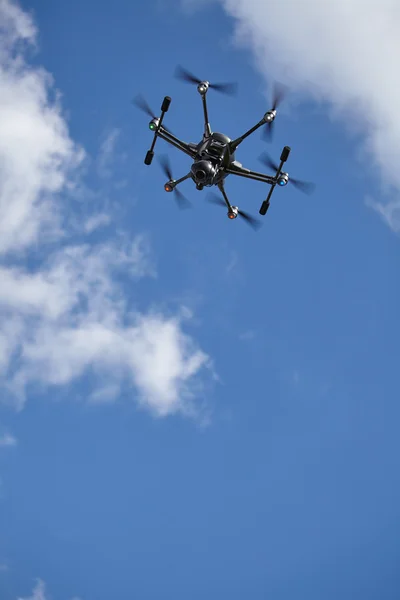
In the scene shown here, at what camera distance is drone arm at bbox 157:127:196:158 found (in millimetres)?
44469

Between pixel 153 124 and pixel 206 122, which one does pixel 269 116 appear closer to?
pixel 206 122

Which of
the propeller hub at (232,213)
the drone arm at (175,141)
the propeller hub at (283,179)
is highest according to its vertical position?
the drone arm at (175,141)

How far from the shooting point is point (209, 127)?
45188mm

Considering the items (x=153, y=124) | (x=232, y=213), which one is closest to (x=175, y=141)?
(x=153, y=124)

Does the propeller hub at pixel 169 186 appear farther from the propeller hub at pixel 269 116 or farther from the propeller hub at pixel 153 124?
the propeller hub at pixel 269 116

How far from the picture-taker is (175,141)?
45125 millimetres

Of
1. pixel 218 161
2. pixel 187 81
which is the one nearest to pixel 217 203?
pixel 218 161

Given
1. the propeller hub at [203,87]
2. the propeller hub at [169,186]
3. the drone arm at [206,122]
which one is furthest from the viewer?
the propeller hub at [169,186]

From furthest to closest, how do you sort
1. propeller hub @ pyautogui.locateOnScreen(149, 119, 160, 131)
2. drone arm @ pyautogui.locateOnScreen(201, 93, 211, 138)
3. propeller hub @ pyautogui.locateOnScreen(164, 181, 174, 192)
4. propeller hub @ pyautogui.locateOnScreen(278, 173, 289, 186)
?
propeller hub @ pyautogui.locateOnScreen(164, 181, 174, 192)
propeller hub @ pyautogui.locateOnScreen(149, 119, 160, 131)
propeller hub @ pyautogui.locateOnScreen(278, 173, 289, 186)
drone arm @ pyautogui.locateOnScreen(201, 93, 211, 138)

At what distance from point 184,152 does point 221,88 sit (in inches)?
217

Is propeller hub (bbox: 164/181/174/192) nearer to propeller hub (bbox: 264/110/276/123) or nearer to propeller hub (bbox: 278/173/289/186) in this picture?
propeller hub (bbox: 278/173/289/186)

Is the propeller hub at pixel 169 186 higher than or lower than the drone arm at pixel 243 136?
lower

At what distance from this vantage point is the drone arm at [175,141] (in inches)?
1751

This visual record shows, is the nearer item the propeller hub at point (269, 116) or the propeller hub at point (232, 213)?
the propeller hub at point (269, 116)
